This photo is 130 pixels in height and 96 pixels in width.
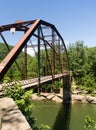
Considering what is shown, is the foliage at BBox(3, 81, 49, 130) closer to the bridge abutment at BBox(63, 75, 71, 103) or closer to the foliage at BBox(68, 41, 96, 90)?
the bridge abutment at BBox(63, 75, 71, 103)

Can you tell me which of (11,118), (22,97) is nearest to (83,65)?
(22,97)

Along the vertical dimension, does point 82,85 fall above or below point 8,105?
below

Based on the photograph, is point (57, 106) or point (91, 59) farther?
point (91, 59)

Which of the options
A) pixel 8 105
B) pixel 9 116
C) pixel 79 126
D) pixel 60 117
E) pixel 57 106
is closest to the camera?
pixel 9 116

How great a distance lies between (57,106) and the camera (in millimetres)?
32906

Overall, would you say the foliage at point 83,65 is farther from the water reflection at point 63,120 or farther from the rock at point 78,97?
the water reflection at point 63,120

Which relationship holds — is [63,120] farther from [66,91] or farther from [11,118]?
[11,118]

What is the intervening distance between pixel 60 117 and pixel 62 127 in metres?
5.48

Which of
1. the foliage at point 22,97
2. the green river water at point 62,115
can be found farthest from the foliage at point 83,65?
the foliage at point 22,97

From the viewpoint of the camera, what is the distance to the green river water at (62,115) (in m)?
21.8

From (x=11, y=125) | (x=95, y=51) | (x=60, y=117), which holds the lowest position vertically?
(x=60, y=117)

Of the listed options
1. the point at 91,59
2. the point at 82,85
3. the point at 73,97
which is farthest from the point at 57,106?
the point at 91,59

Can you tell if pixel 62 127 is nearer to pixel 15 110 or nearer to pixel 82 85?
pixel 15 110

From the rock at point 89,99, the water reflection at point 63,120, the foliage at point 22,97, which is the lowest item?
the water reflection at point 63,120
